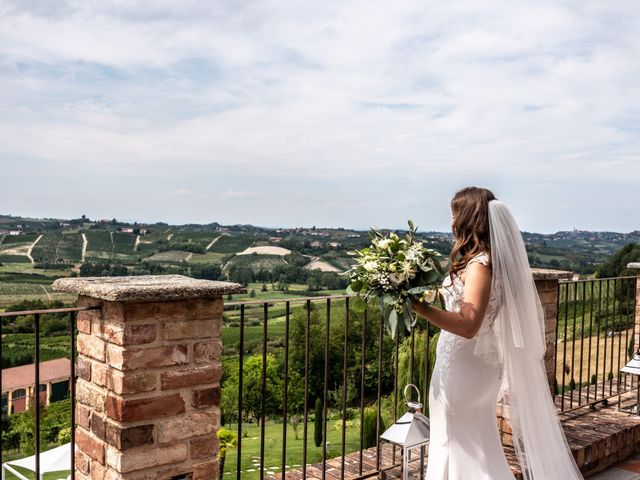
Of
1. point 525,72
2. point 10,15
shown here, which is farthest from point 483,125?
point 10,15

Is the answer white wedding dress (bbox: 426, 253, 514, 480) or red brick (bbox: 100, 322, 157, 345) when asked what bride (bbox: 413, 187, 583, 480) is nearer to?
white wedding dress (bbox: 426, 253, 514, 480)

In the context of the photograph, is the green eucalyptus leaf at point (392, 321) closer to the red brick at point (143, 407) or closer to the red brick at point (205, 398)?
the red brick at point (205, 398)

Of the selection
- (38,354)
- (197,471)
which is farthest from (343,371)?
(38,354)

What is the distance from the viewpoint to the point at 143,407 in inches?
85.8

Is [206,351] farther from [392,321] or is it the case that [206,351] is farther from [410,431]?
[410,431]

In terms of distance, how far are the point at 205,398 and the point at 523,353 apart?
1697mm

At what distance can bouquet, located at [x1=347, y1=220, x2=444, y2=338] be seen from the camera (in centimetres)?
241

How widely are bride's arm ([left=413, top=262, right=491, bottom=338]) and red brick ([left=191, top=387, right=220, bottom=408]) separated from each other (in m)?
0.98

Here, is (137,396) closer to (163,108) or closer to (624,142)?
(624,142)

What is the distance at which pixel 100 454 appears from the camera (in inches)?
88.5

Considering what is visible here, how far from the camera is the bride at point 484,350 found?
2.70 metres

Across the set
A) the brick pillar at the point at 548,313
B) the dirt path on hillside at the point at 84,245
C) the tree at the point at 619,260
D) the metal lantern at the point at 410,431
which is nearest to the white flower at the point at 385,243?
the metal lantern at the point at 410,431

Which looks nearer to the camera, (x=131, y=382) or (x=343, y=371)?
(x=131, y=382)

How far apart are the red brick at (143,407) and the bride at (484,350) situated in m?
1.37
